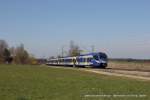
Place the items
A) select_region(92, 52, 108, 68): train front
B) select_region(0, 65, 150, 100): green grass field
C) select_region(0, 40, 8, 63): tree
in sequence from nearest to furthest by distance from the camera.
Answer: select_region(0, 65, 150, 100): green grass field < select_region(92, 52, 108, 68): train front < select_region(0, 40, 8, 63): tree

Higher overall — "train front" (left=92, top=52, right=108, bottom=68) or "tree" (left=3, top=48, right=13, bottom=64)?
"tree" (left=3, top=48, right=13, bottom=64)

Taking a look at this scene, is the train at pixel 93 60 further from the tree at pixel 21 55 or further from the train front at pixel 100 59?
the tree at pixel 21 55

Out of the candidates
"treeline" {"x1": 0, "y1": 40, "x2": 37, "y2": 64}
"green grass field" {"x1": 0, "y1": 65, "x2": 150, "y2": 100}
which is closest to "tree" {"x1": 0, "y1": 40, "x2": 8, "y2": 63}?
"treeline" {"x1": 0, "y1": 40, "x2": 37, "y2": 64}

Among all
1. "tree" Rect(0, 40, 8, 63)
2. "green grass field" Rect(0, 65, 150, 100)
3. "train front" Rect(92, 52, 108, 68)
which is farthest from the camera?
"tree" Rect(0, 40, 8, 63)

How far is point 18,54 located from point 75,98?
151 meters

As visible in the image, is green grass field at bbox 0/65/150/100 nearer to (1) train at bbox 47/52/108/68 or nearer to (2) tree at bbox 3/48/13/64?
(1) train at bbox 47/52/108/68

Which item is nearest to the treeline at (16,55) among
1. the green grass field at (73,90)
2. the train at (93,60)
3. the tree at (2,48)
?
the tree at (2,48)

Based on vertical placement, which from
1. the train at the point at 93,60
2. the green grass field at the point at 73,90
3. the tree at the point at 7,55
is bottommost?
the green grass field at the point at 73,90

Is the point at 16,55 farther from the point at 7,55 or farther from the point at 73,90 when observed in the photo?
the point at 73,90

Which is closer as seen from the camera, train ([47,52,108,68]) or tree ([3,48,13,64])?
train ([47,52,108,68])

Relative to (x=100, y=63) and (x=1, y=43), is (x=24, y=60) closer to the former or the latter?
(x=1, y=43)

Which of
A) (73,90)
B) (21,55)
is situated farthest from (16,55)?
(73,90)

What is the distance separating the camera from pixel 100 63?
210 feet

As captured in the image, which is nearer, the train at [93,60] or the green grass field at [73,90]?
the green grass field at [73,90]
